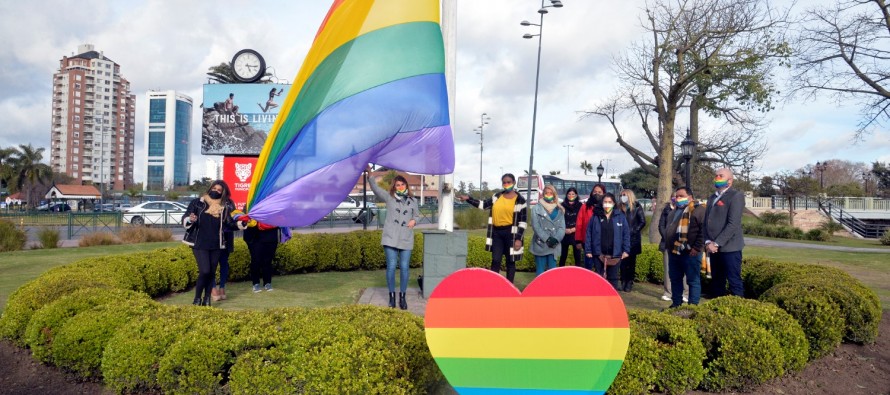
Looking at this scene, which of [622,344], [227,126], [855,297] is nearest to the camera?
[622,344]

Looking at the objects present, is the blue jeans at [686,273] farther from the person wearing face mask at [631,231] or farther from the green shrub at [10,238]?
the green shrub at [10,238]

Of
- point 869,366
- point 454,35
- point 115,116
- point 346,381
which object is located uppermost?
point 115,116

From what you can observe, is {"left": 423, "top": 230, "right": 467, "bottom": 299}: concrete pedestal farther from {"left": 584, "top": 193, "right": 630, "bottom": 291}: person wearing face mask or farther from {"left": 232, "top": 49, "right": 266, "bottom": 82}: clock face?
{"left": 232, "top": 49, "right": 266, "bottom": 82}: clock face

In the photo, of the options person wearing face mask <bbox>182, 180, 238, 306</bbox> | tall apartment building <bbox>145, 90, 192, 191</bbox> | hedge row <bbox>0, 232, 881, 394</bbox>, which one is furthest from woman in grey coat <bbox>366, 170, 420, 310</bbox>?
tall apartment building <bbox>145, 90, 192, 191</bbox>

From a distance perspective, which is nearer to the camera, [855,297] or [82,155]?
[855,297]

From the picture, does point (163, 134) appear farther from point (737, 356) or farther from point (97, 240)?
point (737, 356)

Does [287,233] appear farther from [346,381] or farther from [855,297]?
[855,297]

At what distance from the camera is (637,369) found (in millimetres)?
4082

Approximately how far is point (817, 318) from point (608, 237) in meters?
3.36

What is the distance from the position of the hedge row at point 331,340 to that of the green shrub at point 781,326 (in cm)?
1

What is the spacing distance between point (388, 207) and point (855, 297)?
493cm

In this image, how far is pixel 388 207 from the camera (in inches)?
277

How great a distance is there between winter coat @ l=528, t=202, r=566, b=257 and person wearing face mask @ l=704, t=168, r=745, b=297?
1983 mm

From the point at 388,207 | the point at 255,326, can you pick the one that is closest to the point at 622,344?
the point at 255,326
